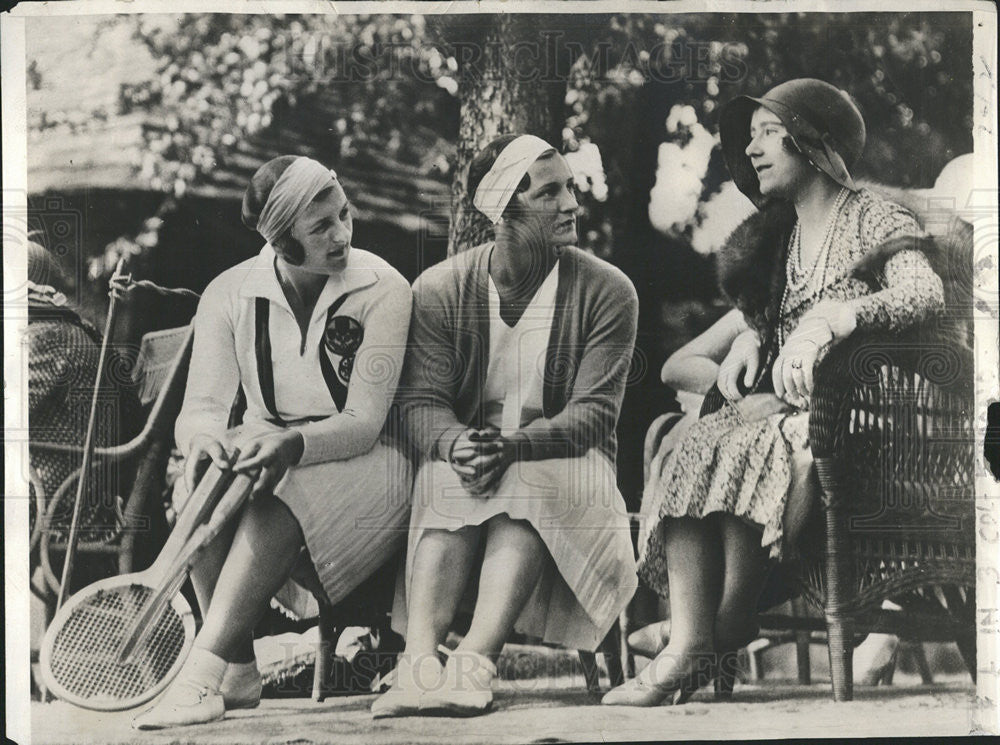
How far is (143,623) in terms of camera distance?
3764 mm

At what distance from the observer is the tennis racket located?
3.76m

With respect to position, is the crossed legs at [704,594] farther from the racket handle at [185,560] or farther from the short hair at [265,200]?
the short hair at [265,200]

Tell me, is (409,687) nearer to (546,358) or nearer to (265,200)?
(546,358)

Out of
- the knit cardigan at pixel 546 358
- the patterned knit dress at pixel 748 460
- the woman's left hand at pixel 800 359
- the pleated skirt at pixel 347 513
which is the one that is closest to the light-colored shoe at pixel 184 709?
the pleated skirt at pixel 347 513

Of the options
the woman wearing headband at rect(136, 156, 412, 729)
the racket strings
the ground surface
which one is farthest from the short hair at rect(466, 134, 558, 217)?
the racket strings

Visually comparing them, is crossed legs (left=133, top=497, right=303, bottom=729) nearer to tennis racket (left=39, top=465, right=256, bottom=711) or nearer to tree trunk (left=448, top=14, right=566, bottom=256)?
tennis racket (left=39, top=465, right=256, bottom=711)

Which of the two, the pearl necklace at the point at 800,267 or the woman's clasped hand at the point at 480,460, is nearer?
the woman's clasped hand at the point at 480,460

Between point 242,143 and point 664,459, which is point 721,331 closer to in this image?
point 664,459

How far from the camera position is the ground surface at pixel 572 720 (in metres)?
3.76

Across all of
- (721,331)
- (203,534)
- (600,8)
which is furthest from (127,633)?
(600,8)

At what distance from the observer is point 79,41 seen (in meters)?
3.86

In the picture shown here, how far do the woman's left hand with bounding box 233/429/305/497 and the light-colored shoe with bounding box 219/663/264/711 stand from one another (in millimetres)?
689

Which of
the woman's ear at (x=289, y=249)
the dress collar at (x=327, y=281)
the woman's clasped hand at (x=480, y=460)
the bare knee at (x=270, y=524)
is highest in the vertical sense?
the woman's ear at (x=289, y=249)

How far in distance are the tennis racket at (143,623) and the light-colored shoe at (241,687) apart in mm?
196
